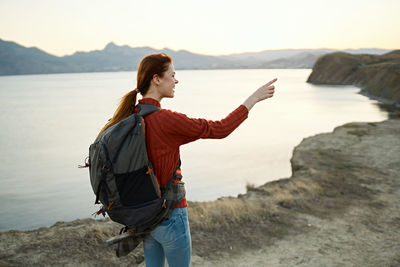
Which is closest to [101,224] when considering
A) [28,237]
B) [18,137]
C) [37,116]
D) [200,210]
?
[28,237]

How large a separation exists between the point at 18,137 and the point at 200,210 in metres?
27.8

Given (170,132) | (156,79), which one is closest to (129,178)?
(170,132)

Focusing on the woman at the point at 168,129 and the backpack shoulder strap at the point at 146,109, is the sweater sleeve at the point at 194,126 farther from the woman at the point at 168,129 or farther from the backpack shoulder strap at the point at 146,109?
the backpack shoulder strap at the point at 146,109

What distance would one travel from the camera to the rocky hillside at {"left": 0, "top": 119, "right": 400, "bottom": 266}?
5.62m

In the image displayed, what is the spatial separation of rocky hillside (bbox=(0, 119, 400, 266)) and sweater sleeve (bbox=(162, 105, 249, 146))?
398 centimetres

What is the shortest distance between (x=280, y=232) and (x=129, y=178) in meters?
5.37

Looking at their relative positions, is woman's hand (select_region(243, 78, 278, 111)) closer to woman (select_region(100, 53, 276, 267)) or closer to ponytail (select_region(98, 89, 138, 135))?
woman (select_region(100, 53, 276, 267))

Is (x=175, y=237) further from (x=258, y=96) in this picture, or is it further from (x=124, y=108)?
(x=258, y=96)

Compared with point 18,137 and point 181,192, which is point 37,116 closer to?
point 18,137

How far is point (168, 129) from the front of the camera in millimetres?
2152

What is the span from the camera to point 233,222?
7109 mm

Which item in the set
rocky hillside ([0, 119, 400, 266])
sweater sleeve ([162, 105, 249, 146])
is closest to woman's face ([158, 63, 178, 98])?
sweater sleeve ([162, 105, 249, 146])

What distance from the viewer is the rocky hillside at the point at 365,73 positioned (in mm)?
47562

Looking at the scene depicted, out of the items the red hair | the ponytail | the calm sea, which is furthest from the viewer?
the calm sea
